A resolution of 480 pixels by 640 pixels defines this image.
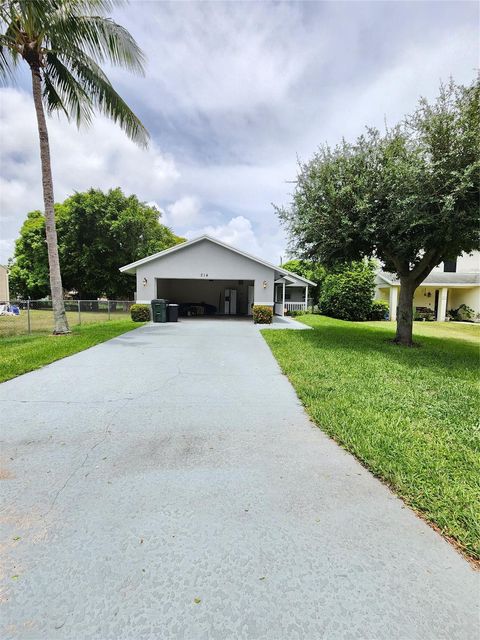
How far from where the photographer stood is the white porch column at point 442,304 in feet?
71.8

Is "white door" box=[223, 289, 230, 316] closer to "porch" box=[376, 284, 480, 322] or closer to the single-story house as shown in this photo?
the single-story house

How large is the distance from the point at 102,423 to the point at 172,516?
2043 mm

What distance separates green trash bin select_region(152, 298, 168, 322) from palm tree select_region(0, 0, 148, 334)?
18.2 feet

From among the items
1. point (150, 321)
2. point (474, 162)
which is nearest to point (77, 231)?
point (150, 321)

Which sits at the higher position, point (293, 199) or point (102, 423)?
point (293, 199)

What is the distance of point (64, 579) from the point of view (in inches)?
70.6

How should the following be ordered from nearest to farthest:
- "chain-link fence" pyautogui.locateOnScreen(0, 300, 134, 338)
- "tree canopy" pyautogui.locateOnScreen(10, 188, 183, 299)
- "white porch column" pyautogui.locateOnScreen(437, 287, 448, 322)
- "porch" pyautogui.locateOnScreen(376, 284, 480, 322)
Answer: "chain-link fence" pyautogui.locateOnScreen(0, 300, 134, 338)
"white porch column" pyautogui.locateOnScreen(437, 287, 448, 322)
"porch" pyautogui.locateOnScreen(376, 284, 480, 322)
"tree canopy" pyautogui.locateOnScreen(10, 188, 183, 299)

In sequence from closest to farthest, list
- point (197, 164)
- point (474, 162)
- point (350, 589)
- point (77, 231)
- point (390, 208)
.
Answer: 1. point (350, 589)
2. point (474, 162)
3. point (390, 208)
4. point (197, 164)
5. point (77, 231)

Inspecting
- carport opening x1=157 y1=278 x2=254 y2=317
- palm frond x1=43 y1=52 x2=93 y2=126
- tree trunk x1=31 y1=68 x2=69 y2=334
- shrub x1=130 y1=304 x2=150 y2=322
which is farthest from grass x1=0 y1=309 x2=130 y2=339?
palm frond x1=43 y1=52 x2=93 y2=126

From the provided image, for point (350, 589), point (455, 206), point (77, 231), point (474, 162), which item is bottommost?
point (350, 589)

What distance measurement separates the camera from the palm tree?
8664mm

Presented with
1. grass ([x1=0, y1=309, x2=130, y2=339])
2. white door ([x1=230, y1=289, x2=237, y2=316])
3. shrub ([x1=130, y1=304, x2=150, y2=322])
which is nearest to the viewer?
grass ([x1=0, y1=309, x2=130, y2=339])

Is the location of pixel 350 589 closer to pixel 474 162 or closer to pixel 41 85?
pixel 474 162

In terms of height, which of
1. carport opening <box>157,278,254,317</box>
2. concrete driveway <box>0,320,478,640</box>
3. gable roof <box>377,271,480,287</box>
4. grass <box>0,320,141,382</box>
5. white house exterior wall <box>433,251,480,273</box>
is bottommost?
concrete driveway <box>0,320,478,640</box>
